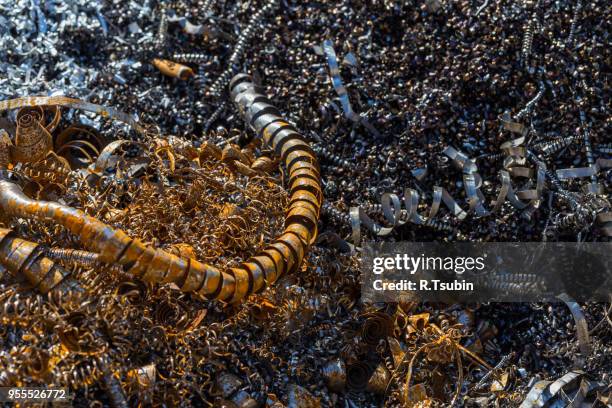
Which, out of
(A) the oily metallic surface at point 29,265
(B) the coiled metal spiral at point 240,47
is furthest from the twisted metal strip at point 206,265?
(B) the coiled metal spiral at point 240,47

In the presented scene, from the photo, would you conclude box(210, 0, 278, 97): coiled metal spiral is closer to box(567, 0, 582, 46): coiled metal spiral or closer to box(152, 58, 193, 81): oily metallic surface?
box(152, 58, 193, 81): oily metallic surface

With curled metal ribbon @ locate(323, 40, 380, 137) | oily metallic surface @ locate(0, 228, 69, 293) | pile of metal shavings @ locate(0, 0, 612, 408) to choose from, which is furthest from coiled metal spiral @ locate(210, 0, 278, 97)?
oily metallic surface @ locate(0, 228, 69, 293)

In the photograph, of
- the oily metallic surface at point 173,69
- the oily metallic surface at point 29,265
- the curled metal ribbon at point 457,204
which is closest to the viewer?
the oily metallic surface at point 29,265

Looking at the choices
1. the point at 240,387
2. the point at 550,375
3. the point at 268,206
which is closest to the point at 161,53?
the point at 268,206

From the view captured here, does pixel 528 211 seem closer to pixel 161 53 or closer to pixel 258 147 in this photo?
pixel 258 147

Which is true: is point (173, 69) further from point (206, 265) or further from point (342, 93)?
point (206, 265)

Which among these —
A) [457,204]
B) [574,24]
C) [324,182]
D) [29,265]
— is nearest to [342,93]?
[324,182]

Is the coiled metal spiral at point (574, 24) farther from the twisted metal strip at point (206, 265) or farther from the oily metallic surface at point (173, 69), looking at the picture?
the oily metallic surface at point (173, 69)

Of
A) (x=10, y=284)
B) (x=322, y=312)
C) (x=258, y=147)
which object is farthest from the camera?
(x=258, y=147)
